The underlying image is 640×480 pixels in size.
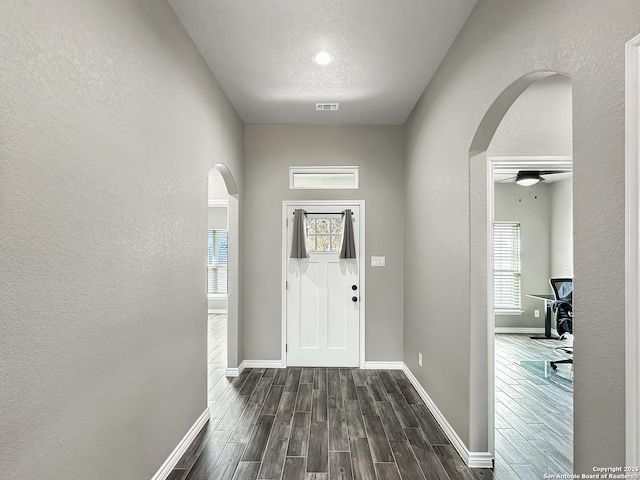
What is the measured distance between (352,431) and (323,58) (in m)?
3.00

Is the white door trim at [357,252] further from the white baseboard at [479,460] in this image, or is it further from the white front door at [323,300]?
the white baseboard at [479,460]

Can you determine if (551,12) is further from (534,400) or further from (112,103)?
(534,400)

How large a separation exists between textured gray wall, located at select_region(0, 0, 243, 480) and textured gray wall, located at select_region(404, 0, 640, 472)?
1.95 meters

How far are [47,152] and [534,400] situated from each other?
167 inches

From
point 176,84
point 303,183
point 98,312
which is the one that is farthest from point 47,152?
point 303,183

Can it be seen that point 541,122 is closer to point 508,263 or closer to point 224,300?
point 508,263

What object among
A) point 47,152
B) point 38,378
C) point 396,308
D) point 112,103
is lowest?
point 396,308

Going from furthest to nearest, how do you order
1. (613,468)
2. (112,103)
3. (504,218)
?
(504,218) < (112,103) < (613,468)

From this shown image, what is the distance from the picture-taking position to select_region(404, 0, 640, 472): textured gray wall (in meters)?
1.18

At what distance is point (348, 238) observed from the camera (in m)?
4.39

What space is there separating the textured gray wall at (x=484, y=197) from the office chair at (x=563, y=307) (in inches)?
85.3

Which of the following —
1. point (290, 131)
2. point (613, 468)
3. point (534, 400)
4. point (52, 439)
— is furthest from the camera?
point (290, 131)

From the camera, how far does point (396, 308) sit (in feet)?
14.6

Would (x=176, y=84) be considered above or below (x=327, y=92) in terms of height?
below
